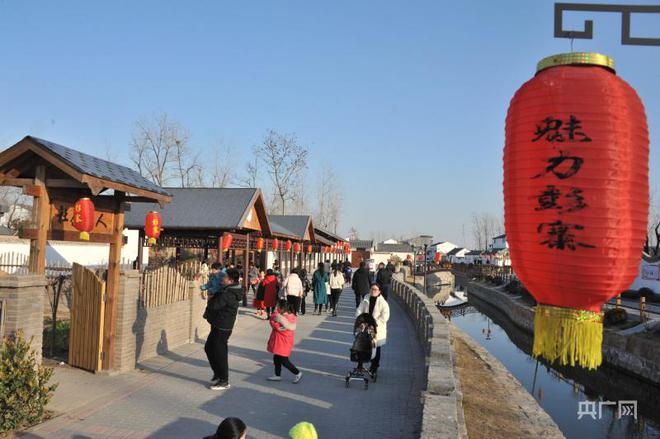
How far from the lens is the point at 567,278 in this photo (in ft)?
13.0

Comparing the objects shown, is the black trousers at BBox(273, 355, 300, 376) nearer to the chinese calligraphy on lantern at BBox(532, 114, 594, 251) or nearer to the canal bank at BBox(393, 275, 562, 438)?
the canal bank at BBox(393, 275, 562, 438)

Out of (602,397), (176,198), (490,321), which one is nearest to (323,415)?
(602,397)

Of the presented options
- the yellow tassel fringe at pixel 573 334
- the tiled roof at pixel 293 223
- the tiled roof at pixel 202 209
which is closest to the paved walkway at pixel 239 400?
the yellow tassel fringe at pixel 573 334

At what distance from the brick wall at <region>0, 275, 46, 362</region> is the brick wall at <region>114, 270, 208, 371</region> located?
6.07 feet

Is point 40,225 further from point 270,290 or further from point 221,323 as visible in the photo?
point 270,290

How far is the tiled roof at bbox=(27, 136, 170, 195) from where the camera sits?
7.31 meters

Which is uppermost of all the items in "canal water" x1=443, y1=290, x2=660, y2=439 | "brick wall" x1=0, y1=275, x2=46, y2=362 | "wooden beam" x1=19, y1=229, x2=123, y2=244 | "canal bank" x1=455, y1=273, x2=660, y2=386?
"wooden beam" x1=19, y1=229, x2=123, y2=244

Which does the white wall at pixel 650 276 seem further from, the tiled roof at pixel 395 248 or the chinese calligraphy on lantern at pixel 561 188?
the tiled roof at pixel 395 248

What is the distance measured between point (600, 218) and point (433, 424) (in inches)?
88.4

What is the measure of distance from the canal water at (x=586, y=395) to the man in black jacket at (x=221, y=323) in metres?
4.36

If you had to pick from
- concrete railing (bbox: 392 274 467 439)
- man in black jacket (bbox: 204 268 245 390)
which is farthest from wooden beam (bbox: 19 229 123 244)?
concrete railing (bbox: 392 274 467 439)

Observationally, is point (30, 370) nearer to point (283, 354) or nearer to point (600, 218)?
point (283, 354)

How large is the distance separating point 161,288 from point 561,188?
770cm

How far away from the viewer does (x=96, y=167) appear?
7.93 m
